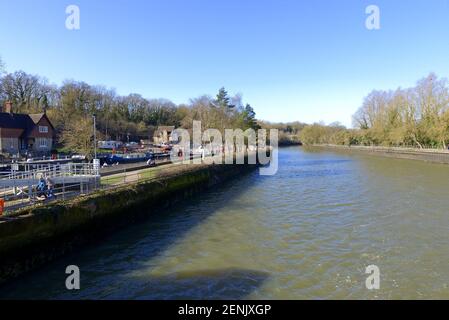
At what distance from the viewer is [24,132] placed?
47.8 meters

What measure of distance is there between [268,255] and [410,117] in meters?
68.8

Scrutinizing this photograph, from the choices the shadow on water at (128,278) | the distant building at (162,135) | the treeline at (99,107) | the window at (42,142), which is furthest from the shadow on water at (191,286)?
the distant building at (162,135)

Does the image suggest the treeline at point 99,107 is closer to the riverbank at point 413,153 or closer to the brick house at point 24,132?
the brick house at point 24,132

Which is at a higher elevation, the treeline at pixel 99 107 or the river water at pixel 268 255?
the treeline at pixel 99 107

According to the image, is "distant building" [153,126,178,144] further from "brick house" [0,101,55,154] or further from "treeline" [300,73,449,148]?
"treeline" [300,73,449,148]

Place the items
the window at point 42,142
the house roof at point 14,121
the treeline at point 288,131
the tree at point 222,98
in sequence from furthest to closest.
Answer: the treeline at point 288,131 → the tree at point 222,98 → the window at point 42,142 → the house roof at point 14,121

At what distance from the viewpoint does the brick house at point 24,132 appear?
→ 145 ft

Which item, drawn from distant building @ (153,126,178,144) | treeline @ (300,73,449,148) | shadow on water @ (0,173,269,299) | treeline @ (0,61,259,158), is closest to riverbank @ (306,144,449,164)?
treeline @ (300,73,449,148)

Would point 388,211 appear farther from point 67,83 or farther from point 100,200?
point 67,83

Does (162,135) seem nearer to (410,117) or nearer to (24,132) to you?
(24,132)

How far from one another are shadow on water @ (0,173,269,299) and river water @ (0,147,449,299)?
0.03 metres

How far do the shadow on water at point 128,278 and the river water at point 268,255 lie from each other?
3cm
